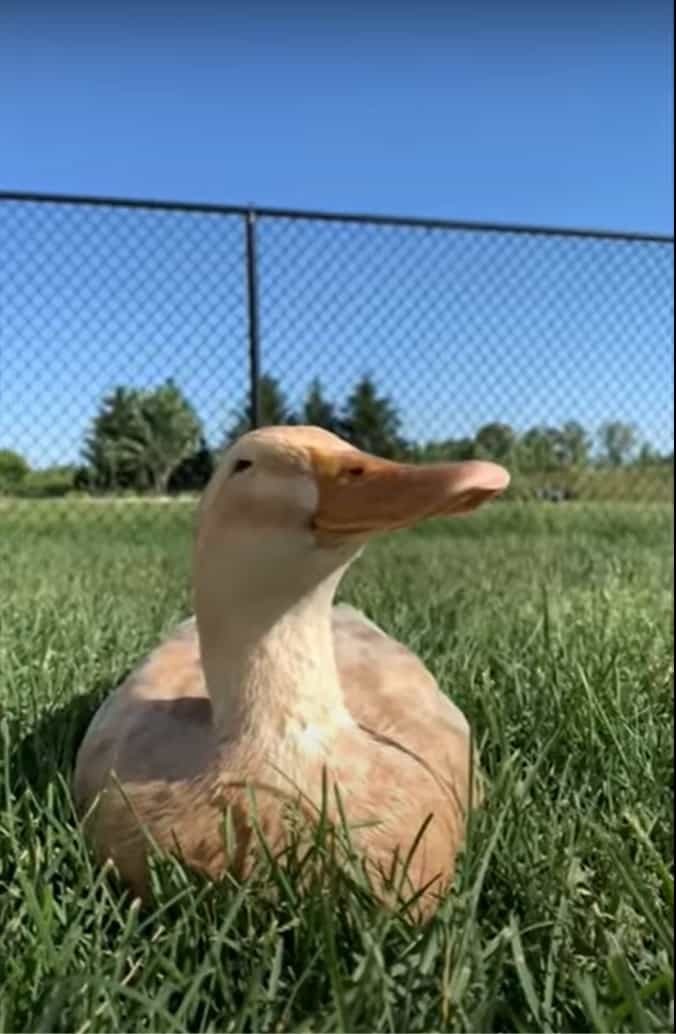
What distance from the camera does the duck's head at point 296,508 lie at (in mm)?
947

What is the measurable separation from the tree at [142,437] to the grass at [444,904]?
1.19 metres

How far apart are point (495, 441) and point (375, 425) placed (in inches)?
20.6

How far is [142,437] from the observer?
3369mm

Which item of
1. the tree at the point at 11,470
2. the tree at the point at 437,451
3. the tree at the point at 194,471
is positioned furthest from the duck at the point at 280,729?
the tree at the point at 437,451

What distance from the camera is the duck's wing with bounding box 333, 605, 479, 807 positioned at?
1133mm

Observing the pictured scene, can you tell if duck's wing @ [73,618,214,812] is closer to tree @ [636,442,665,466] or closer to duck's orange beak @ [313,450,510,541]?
duck's orange beak @ [313,450,510,541]

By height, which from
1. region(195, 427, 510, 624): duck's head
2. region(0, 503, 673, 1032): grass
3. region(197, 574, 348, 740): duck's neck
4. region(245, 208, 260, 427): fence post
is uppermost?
region(245, 208, 260, 427): fence post

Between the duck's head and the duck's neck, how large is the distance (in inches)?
0.6

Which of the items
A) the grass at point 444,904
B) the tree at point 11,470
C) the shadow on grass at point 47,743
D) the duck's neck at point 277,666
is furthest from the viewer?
the tree at point 11,470

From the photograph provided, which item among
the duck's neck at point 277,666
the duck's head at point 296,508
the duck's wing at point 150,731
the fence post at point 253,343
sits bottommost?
the duck's wing at point 150,731

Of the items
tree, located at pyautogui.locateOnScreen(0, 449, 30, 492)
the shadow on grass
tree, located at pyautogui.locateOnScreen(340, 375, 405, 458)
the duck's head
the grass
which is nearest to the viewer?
the grass

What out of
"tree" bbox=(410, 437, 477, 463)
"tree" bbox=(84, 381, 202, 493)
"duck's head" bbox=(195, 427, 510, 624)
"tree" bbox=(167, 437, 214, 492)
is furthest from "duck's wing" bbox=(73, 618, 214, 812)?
"tree" bbox=(410, 437, 477, 463)

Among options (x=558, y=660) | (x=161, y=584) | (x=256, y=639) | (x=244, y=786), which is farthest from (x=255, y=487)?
(x=161, y=584)

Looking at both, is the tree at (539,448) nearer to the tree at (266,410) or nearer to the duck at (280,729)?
the tree at (266,410)
